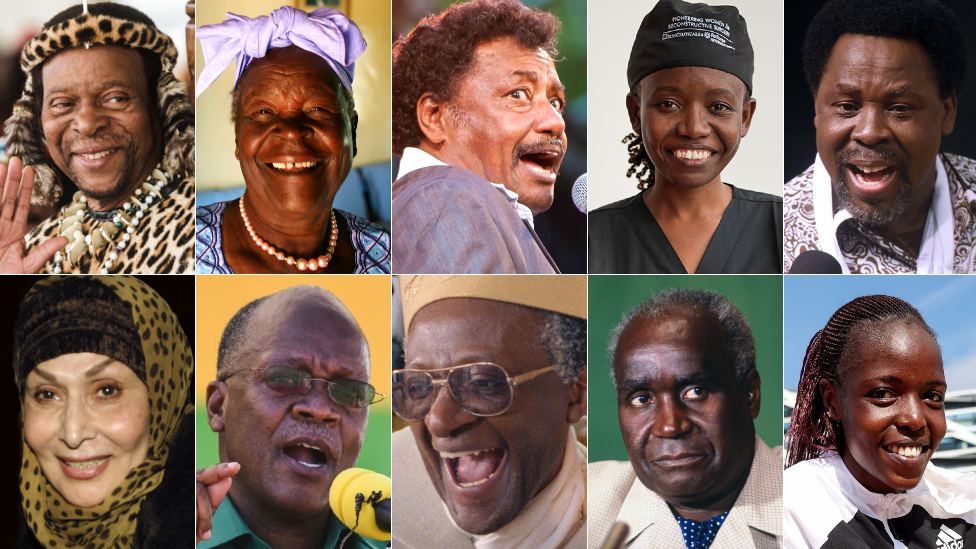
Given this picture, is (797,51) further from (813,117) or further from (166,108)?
(166,108)

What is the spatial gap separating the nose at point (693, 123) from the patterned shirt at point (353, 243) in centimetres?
108

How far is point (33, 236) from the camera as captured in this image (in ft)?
8.54

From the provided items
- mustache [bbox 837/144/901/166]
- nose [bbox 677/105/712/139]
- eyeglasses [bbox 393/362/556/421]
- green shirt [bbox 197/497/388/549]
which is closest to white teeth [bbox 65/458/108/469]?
green shirt [bbox 197/497/388/549]

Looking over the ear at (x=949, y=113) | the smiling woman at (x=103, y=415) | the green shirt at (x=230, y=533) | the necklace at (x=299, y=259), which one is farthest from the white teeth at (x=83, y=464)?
the ear at (x=949, y=113)

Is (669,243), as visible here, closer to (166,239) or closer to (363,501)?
(363,501)

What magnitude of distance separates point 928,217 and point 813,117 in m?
0.55

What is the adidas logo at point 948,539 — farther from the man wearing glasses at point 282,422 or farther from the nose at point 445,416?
the man wearing glasses at point 282,422

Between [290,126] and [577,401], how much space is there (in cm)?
137

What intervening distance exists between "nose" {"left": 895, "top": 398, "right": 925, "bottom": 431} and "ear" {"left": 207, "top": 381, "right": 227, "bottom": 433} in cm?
228

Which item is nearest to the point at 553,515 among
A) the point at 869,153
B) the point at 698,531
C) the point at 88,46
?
the point at 698,531

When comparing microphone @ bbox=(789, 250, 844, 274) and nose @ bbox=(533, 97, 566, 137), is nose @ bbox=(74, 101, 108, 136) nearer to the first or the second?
nose @ bbox=(533, 97, 566, 137)

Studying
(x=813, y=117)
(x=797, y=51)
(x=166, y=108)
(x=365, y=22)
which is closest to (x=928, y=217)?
(x=813, y=117)

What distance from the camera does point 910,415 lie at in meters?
2.62

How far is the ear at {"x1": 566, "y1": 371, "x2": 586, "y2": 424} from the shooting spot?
106 inches
